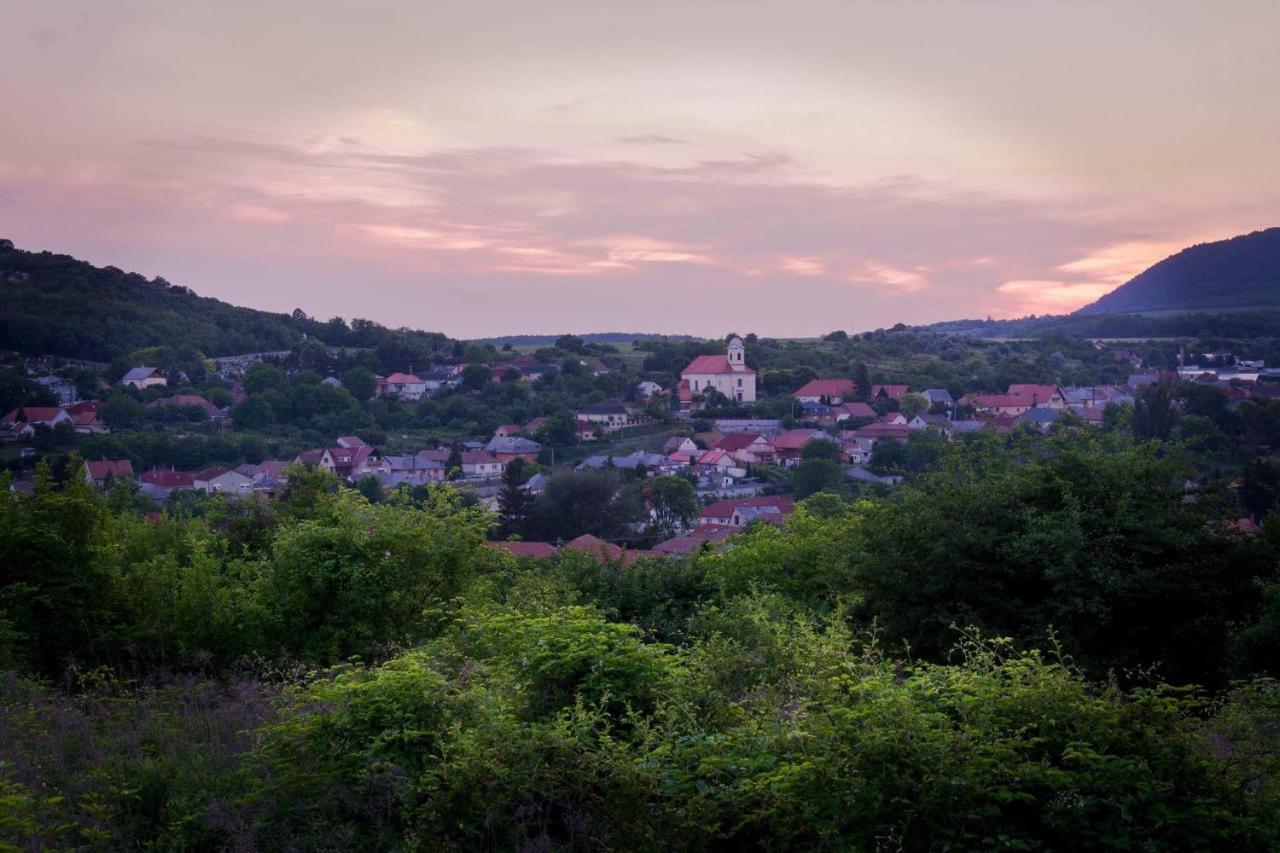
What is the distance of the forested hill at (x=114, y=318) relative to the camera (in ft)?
173

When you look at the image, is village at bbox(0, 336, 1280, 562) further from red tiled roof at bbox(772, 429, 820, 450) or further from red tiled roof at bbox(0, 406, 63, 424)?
red tiled roof at bbox(772, 429, 820, 450)

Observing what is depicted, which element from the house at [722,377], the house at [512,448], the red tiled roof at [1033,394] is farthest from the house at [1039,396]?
the house at [512,448]

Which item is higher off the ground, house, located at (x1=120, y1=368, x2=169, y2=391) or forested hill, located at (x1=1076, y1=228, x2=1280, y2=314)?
forested hill, located at (x1=1076, y1=228, x2=1280, y2=314)

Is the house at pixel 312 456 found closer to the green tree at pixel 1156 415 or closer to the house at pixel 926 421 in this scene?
the house at pixel 926 421

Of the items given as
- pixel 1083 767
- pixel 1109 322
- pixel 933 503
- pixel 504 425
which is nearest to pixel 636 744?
pixel 1083 767

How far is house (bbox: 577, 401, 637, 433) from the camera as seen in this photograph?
6625 cm

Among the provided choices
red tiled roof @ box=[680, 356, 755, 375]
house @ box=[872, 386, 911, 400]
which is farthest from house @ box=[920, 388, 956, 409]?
red tiled roof @ box=[680, 356, 755, 375]

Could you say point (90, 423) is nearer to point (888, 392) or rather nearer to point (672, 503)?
point (672, 503)

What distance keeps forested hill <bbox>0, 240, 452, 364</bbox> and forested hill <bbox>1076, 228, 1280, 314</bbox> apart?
193 ft

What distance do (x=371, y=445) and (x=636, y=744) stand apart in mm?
50888

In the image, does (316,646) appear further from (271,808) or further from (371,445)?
(371,445)

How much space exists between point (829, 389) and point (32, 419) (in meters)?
53.2

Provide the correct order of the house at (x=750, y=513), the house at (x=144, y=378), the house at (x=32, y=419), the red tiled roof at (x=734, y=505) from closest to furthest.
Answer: the house at (x=750, y=513) < the red tiled roof at (x=734, y=505) < the house at (x=32, y=419) < the house at (x=144, y=378)

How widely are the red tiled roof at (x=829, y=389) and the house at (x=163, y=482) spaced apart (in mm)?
46629
